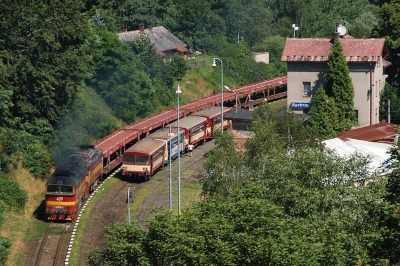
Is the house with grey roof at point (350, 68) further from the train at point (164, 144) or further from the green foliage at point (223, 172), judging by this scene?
the green foliage at point (223, 172)

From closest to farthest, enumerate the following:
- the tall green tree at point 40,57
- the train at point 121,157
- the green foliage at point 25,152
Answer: the train at point 121,157 → the green foliage at point 25,152 → the tall green tree at point 40,57

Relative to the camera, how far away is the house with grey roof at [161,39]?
305ft

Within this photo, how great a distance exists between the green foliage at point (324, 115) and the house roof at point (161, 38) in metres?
28.2

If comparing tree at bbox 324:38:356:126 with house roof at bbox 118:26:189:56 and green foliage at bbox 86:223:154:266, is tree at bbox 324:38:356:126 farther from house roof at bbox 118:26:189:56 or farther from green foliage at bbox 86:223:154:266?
green foliage at bbox 86:223:154:266

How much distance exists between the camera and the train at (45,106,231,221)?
48875 millimetres

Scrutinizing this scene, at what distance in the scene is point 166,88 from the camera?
86.1 metres

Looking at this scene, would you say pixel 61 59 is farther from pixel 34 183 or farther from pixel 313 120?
pixel 313 120

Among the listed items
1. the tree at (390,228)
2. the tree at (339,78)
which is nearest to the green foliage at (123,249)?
the tree at (390,228)

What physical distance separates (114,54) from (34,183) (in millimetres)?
23560

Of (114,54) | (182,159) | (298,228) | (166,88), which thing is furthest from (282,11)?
(298,228)

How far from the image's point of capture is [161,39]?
98250 mm

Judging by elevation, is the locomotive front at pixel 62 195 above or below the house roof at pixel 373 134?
below

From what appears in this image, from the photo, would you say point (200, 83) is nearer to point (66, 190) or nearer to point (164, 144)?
point (164, 144)

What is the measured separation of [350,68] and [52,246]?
34869mm
